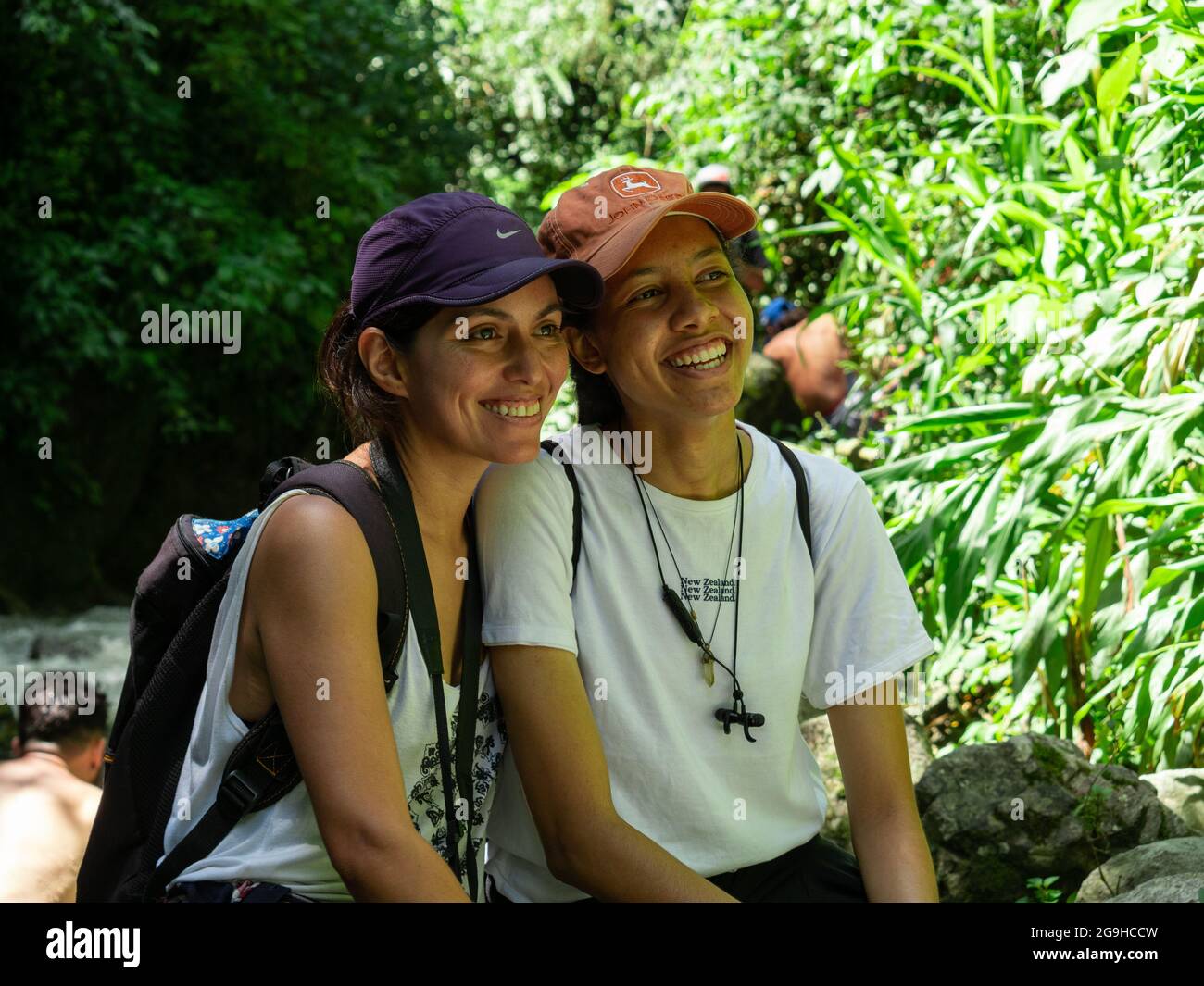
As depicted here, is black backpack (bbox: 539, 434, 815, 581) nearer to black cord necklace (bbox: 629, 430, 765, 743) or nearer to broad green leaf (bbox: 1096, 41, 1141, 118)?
black cord necklace (bbox: 629, 430, 765, 743)

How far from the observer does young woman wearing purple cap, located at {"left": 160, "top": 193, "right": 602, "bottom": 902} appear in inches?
60.9

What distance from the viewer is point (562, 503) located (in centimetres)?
188

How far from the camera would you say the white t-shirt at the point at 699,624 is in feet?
6.02

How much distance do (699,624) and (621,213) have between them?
62 cm

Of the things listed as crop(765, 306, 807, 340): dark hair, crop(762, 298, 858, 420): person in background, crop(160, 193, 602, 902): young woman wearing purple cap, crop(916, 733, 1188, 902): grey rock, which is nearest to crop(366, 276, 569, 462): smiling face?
crop(160, 193, 602, 902): young woman wearing purple cap

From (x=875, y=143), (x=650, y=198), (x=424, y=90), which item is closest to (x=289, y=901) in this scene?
(x=650, y=198)

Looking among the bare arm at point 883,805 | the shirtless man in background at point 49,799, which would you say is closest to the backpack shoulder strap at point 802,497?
the bare arm at point 883,805

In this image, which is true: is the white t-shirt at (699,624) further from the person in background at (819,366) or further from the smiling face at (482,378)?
the person in background at (819,366)

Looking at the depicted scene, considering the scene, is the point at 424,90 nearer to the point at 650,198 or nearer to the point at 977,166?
the point at 977,166

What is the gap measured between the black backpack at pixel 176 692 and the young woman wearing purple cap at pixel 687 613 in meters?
0.21

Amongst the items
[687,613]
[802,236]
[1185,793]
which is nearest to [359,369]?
[687,613]

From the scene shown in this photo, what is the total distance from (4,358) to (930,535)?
5148mm

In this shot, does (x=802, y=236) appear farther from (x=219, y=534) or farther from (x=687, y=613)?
(x=219, y=534)
